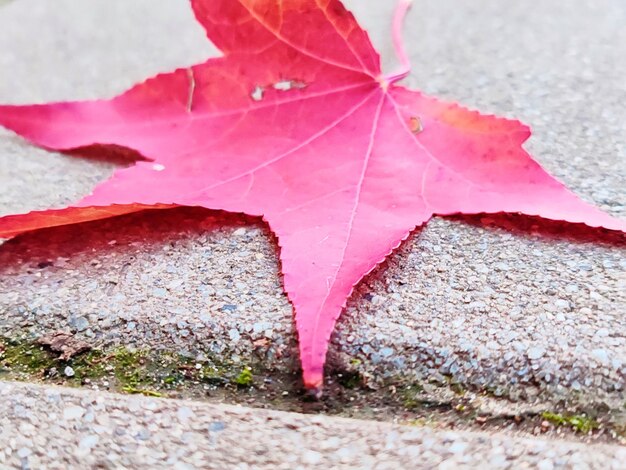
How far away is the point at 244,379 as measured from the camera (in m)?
0.40

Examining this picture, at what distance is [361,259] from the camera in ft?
1.39

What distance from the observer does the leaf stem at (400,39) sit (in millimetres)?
573

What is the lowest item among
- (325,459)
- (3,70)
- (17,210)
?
(325,459)

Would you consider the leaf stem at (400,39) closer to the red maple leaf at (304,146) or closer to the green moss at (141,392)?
the red maple leaf at (304,146)

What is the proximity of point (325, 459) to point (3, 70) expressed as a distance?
59 cm

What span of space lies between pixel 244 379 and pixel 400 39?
448 millimetres

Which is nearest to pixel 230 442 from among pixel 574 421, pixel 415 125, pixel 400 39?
pixel 574 421

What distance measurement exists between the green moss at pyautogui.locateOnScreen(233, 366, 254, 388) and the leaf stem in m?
0.27

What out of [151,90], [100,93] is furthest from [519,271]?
[100,93]

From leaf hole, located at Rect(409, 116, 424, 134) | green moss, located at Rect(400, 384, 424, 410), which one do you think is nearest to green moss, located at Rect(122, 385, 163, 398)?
green moss, located at Rect(400, 384, 424, 410)

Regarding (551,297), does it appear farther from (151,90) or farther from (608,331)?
(151,90)

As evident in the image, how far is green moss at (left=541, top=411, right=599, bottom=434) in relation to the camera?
1.19 ft

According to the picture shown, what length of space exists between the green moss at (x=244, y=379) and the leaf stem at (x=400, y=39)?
27 centimetres

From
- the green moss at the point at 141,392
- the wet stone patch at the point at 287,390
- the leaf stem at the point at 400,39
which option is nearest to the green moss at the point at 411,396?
the wet stone patch at the point at 287,390
